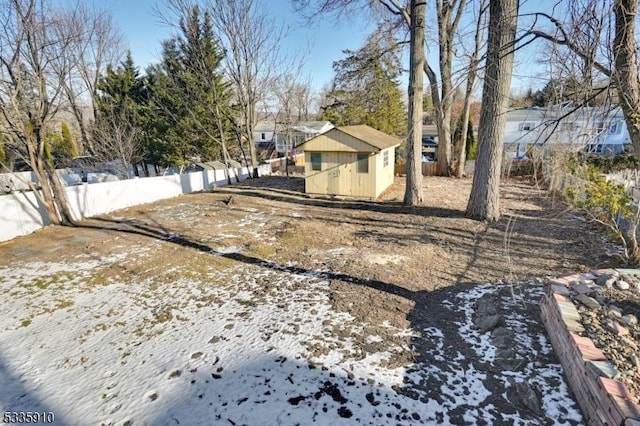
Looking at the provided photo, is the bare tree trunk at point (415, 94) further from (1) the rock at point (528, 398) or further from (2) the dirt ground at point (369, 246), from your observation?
(1) the rock at point (528, 398)

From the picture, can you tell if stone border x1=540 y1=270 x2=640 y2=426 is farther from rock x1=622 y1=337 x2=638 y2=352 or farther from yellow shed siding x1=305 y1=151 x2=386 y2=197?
yellow shed siding x1=305 y1=151 x2=386 y2=197

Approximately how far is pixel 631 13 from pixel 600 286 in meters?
2.61

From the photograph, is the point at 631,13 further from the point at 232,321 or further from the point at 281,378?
the point at 232,321

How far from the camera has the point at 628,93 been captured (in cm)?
281

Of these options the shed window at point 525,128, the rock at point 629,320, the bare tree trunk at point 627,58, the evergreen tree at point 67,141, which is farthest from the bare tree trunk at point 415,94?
the evergreen tree at point 67,141

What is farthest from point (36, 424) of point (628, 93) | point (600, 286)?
point (628, 93)

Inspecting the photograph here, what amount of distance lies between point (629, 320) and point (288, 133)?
74.3 feet

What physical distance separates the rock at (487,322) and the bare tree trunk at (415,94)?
18.2ft

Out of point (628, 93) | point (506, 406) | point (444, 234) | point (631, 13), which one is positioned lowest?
point (506, 406)

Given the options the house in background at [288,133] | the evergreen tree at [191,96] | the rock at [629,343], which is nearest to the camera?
the rock at [629,343]

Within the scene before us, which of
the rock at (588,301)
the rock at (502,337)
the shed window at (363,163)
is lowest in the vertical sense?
the rock at (502,337)

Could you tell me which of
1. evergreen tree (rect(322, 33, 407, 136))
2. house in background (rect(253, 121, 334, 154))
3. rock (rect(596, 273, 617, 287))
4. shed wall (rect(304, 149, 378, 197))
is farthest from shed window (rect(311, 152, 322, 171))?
house in background (rect(253, 121, 334, 154))

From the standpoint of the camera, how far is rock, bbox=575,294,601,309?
3039 mm

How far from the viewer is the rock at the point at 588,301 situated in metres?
3.04
